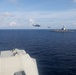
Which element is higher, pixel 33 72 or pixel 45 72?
pixel 33 72

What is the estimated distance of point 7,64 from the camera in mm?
26047

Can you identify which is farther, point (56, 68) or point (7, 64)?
point (56, 68)

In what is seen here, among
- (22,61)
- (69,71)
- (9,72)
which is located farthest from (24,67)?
(69,71)

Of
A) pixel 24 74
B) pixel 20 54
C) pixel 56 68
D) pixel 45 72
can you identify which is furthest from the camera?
pixel 56 68

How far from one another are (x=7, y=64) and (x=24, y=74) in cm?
335

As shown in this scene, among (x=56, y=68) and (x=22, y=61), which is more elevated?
(x=22, y=61)

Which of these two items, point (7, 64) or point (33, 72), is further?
point (33, 72)

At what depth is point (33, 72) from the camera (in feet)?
92.1

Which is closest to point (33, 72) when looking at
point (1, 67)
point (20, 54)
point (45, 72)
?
point (20, 54)

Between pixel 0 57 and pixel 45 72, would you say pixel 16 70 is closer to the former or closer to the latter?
pixel 0 57

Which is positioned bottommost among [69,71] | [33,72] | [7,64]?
[69,71]

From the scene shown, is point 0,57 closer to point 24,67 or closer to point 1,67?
point 1,67

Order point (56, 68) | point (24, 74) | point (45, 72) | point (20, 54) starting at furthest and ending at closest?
point (56, 68) → point (45, 72) → point (20, 54) → point (24, 74)

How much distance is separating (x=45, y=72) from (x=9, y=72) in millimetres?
25670
